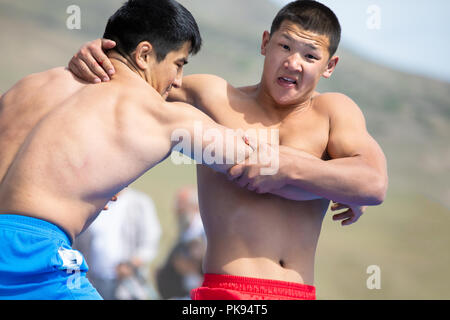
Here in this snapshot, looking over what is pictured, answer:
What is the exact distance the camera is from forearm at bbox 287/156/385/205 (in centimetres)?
176

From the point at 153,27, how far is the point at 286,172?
636 millimetres

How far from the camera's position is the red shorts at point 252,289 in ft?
5.79

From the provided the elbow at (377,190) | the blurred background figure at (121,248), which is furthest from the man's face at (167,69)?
the blurred background figure at (121,248)

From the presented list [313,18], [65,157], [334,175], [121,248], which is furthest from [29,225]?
[121,248]

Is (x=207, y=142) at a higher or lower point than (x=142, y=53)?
lower

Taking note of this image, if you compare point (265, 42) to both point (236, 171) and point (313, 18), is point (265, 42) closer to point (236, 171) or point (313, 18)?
point (313, 18)

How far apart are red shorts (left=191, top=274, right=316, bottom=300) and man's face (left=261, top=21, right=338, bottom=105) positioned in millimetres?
621

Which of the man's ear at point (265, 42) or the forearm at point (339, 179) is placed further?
the man's ear at point (265, 42)

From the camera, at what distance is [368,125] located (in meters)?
8.62

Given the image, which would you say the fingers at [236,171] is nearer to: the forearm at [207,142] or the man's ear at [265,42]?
the forearm at [207,142]

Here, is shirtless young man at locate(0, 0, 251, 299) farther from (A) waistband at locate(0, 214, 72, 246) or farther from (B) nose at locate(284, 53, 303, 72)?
(B) nose at locate(284, 53, 303, 72)

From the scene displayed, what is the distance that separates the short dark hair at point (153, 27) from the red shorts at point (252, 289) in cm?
75
